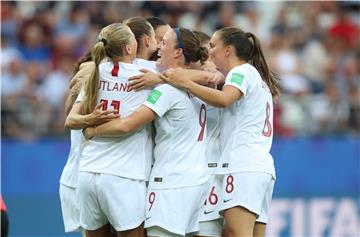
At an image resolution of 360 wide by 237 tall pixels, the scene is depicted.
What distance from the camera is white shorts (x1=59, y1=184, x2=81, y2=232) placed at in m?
8.10

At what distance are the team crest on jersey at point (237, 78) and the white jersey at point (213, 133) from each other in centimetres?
38

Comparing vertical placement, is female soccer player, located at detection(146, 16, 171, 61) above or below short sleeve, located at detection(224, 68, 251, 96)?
above

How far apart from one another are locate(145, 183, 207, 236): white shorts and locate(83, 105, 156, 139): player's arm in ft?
1.65

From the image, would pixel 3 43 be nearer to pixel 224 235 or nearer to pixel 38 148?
pixel 38 148

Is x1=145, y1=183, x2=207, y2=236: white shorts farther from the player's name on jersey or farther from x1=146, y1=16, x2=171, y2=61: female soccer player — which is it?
x1=146, y1=16, x2=171, y2=61: female soccer player

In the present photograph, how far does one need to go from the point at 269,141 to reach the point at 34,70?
7160 millimetres

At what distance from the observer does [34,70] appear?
14148 millimetres

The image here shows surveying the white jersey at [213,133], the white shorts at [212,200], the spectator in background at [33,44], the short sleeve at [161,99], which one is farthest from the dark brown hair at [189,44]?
the spectator in background at [33,44]

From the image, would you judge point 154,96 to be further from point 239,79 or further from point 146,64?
point 239,79

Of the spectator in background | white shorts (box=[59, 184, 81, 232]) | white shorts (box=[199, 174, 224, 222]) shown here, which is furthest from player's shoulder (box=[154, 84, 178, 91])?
the spectator in background

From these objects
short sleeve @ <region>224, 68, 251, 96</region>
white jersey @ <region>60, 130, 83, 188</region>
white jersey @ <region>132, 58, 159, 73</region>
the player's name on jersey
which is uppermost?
white jersey @ <region>132, 58, 159, 73</region>

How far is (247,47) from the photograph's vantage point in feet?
25.0

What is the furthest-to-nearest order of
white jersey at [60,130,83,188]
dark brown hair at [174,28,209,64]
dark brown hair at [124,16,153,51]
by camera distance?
white jersey at [60,130,83,188] → dark brown hair at [124,16,153,51] → dark brown hair at [174,28,209,64]

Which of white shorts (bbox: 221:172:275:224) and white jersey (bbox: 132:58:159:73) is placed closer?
white shorts (bbox: 221:172:275:224)
